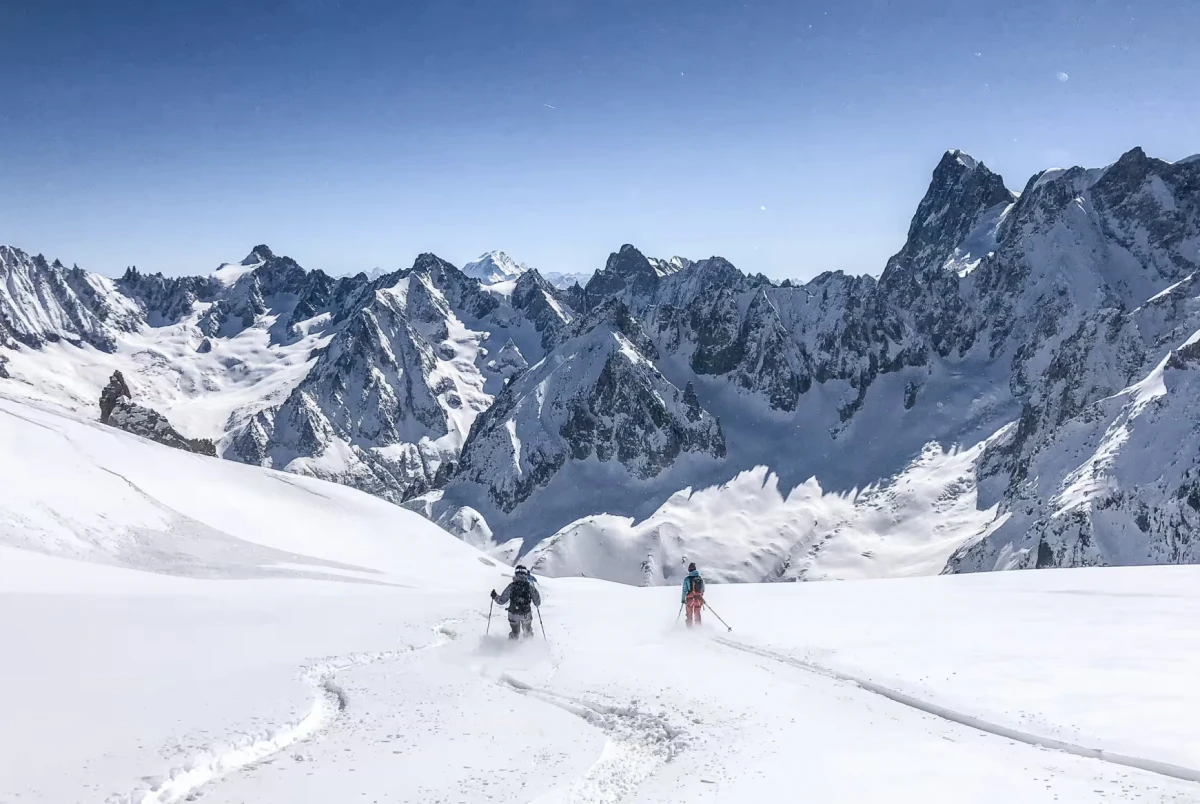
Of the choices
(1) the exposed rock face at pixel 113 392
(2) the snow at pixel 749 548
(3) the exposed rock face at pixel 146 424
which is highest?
(1) the exposed rock face at pixel 113 392

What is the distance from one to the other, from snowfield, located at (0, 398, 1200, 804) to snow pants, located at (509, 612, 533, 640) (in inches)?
25.6

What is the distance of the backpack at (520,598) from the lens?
22.6m

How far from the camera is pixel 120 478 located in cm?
3706

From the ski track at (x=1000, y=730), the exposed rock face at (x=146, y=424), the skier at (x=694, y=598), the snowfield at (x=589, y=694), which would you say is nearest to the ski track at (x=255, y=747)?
the snowfield at (x=589, y=694)

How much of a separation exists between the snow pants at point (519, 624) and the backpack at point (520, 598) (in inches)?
4.7

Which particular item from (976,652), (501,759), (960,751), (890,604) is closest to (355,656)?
(501,759)

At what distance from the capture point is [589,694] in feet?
49.2

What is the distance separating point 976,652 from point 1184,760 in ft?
21.7

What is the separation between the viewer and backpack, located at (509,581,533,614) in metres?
22.6

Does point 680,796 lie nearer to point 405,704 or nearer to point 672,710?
point 672,710

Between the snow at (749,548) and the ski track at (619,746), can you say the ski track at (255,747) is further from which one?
the snow at (749,548)

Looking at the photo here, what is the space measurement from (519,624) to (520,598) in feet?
2.46

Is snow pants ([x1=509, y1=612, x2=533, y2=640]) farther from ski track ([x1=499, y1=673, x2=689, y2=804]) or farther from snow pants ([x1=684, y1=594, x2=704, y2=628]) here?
ski track ([x1=499, y1=673, x2=689, y2=804])

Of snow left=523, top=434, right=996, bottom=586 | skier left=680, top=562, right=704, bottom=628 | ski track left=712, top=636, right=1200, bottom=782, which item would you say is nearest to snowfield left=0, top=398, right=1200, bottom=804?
ski track left=712, top=636, right=1200, bottom=782
